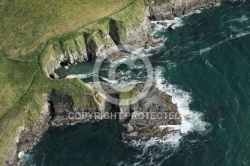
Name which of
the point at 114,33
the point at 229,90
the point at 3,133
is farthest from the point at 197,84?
the point at 3,133

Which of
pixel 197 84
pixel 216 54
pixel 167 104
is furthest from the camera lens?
pixel 216 54

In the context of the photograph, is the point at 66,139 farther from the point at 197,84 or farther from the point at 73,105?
the point at 197,84

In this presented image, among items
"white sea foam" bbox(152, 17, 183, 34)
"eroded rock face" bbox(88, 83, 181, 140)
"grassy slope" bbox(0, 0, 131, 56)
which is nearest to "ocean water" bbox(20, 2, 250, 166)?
"white sea foam" bbox(152, 17, 183, 34)

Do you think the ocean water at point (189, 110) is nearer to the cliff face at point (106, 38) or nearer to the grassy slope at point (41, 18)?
the cliff face at point (106, 38)

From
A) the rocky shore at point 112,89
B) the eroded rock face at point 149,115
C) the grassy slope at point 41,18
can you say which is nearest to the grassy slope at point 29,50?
the grassy slope at point 41,18

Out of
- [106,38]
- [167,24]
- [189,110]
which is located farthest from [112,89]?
[167,24]

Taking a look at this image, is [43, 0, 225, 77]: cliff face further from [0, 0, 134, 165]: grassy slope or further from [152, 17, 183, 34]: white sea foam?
[0, 0, 134, 165]: grassy slope

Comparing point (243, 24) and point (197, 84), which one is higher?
point (243, 24)
